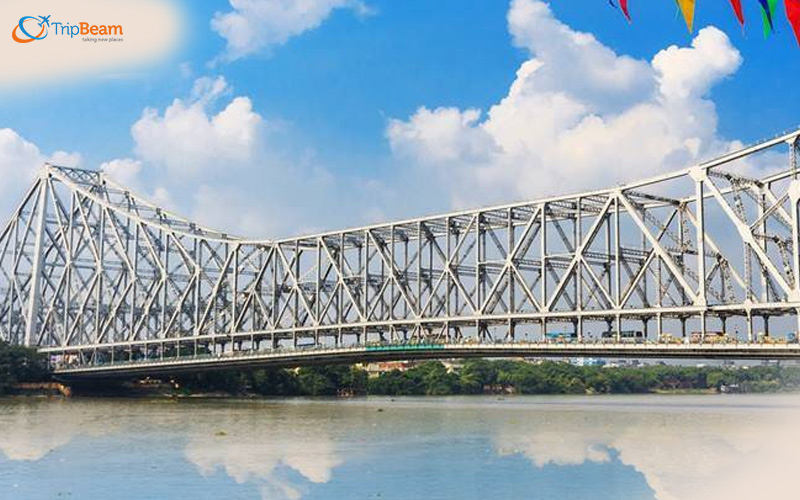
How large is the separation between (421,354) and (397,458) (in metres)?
31.9

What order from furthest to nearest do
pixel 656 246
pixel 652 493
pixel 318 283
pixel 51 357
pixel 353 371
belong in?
pixel 353 371 < pixel 51 357 < pixel 318 283 < pixel 656 246 < pixel 652 493

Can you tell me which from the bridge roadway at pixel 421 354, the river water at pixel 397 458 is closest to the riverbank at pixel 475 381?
the bridge roadway at pixel 421 354

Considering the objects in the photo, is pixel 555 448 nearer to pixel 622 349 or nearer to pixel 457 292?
pixel 622 349

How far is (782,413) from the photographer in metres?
67.4

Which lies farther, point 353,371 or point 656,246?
point 353,371

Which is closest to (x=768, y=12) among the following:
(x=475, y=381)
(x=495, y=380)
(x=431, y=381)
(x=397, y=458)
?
(x=397, y=458)

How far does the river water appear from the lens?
28.5 m

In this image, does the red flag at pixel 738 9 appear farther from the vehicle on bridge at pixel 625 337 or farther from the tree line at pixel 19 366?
the tree line at pixel 19 366

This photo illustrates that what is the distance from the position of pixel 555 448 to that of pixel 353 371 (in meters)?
85.1

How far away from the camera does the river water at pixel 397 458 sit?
2848 centimetres

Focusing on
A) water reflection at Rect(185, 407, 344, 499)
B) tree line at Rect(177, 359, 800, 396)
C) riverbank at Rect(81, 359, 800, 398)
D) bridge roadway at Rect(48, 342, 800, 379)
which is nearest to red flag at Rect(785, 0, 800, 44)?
water reflection at Rect(185, 407, 344, 499)

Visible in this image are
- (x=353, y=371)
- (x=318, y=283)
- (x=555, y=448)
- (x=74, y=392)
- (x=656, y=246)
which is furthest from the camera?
(x=353, y=371)

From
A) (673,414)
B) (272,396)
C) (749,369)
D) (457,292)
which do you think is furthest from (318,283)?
(749,369)

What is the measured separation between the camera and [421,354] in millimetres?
68250
